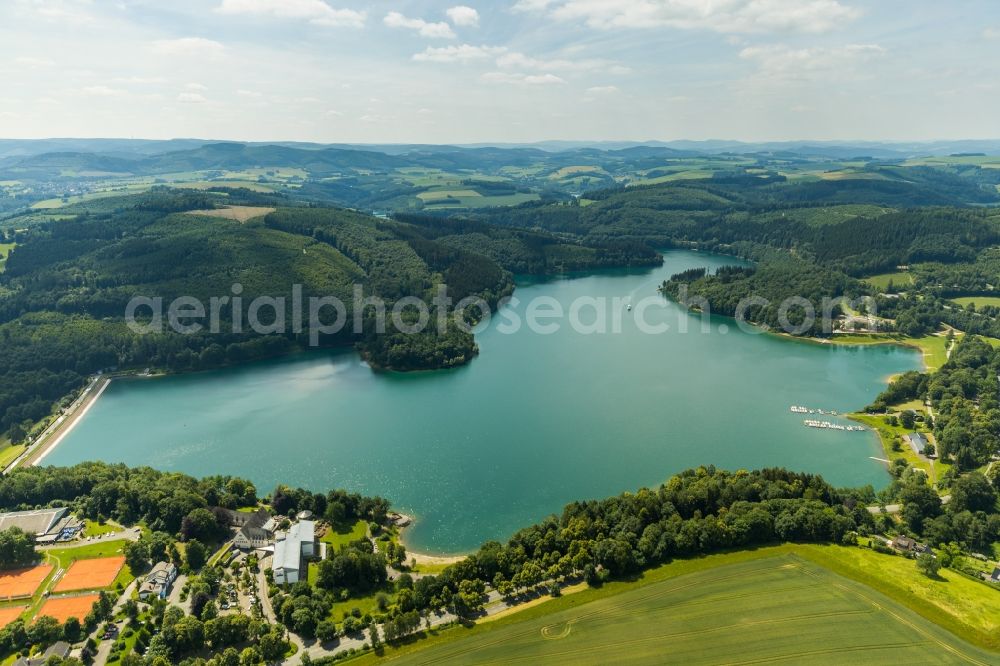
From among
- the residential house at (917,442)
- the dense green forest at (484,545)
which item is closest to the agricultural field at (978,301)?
the residential house at (917,442)

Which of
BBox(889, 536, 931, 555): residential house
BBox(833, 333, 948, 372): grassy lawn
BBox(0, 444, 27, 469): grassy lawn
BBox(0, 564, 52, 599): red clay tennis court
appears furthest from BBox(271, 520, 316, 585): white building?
BBox(833, 333, 948, 372): grassy lawn

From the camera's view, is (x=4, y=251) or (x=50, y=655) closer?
(x=50, y=655)

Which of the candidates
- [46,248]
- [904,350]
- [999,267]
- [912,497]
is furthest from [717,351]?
[46,248]

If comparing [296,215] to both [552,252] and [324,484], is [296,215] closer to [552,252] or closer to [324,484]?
[552,252]

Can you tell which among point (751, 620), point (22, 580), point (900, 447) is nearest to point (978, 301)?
point (900, 447)

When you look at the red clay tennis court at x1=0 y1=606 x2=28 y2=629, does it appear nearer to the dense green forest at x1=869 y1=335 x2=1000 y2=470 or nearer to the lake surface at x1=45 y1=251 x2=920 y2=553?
the lake surface at x1=45 y1=251 x2=920 y2=553

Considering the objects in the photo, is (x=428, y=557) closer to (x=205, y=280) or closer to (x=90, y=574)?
(x=90, y=574)

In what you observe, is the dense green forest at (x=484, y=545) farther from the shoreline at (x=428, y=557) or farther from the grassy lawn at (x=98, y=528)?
the shoreline at (x=428, y=557)
